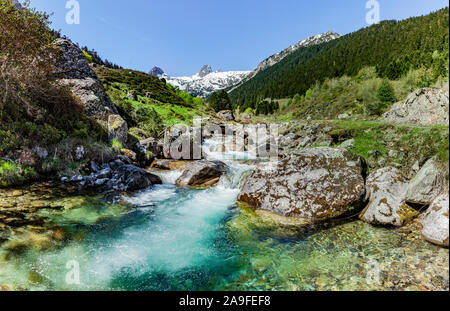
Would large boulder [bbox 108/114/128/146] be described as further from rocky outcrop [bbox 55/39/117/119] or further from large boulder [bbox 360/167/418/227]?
large boulder [bbox 360/167/418/227]

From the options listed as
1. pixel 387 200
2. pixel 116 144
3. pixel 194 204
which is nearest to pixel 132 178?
pixel 194 204

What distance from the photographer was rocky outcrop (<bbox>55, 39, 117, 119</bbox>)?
14.6 metres

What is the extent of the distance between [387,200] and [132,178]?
10.6 m

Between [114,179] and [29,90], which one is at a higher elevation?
[29,90]

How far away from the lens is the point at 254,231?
6574 mm

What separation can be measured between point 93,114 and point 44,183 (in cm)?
707

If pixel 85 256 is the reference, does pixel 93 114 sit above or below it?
above

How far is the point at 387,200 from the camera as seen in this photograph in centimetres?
670

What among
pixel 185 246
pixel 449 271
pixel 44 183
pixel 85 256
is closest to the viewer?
pixel 449 271

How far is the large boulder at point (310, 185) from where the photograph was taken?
730cm

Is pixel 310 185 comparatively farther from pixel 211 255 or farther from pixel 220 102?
pixel 220 102

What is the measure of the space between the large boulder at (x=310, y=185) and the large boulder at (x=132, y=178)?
513 centimetres

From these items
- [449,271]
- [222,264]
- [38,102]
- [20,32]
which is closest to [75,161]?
[38,102]

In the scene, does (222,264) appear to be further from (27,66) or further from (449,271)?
(27,66)
